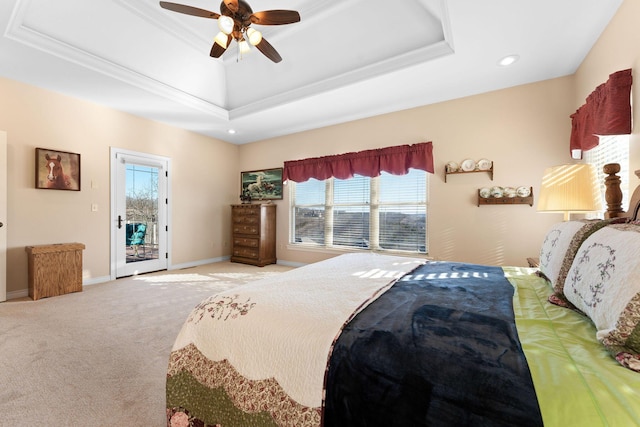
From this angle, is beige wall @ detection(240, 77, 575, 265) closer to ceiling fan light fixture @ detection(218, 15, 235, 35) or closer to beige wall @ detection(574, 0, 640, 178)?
beige wall @ detection(574, 0, 640, 178)

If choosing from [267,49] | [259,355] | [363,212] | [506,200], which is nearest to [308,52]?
[267,49]

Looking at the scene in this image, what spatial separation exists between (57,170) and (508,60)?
5.80 metres

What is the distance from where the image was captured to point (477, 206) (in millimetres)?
3719

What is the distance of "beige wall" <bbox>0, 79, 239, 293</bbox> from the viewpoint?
3.47m

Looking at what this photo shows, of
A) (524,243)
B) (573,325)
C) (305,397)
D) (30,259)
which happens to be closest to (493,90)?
(524,243)

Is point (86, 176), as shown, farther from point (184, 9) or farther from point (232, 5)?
point (232, 5)

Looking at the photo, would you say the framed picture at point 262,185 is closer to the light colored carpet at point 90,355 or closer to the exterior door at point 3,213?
the light colored carpet at point 90,355

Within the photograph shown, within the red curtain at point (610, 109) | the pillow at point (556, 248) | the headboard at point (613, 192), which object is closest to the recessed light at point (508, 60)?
the red curtain at point (610, 109)

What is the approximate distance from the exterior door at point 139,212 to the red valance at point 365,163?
92.6 inches

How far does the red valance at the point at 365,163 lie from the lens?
407 centimetres

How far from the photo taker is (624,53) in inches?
84.0

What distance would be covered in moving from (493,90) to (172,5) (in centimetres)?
Result: 376

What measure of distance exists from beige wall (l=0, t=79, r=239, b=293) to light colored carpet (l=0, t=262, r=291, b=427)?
82cm

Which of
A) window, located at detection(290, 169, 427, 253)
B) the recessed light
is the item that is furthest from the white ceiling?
window, located at detection(290, 169, 427, 253)
